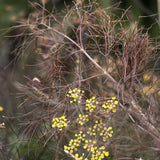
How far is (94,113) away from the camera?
674 millimetres

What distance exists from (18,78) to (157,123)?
662 mm

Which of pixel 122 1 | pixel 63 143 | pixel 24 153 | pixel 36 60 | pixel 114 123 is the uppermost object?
pixel 122 1

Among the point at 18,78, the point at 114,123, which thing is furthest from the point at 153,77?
the point at 18,78

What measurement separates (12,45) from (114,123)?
2.27 ft

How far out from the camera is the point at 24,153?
1.01 meters

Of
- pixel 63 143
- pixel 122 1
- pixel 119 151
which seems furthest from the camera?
pixel 122 1

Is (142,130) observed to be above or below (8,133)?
above

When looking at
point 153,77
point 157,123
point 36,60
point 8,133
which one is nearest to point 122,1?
point 153,77

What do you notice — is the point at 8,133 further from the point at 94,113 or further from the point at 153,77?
the point at 153,77

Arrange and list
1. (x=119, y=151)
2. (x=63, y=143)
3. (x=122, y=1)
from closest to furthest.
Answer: (x=119, y=151) → (x=63, y=143) → (x=122, y=1)

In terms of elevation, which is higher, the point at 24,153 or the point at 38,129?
the point at 38,129

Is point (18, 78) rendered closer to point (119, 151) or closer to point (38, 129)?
point (38, 129)

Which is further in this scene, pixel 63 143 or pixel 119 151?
pixel 63 143

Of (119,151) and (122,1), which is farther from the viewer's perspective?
(122,1)
